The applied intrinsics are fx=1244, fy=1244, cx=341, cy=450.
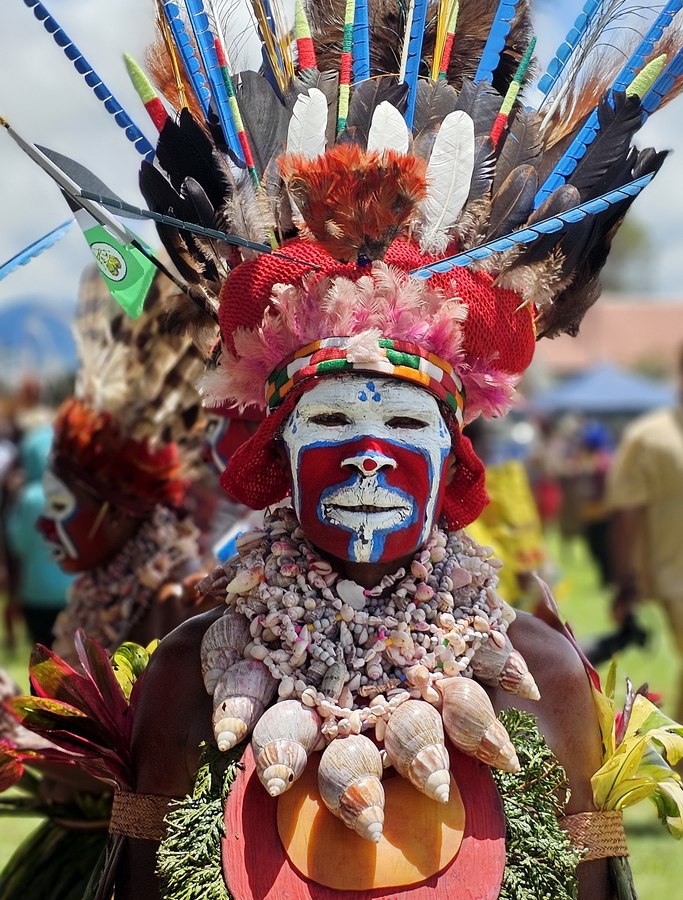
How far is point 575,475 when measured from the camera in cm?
1725

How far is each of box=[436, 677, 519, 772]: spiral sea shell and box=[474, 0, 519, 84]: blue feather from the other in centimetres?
130

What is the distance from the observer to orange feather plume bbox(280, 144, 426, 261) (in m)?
2.38

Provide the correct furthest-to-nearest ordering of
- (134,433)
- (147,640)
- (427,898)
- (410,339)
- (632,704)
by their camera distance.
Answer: (134,433) → (147,640) → (632,704) → (410,339) → (427,898)

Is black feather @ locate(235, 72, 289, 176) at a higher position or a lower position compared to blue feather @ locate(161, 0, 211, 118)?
lower

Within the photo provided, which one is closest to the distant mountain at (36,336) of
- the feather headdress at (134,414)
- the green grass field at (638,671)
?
the green grass field at (638,671)

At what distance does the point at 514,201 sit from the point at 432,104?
30cm

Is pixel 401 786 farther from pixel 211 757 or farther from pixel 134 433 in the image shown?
pixel 134 433

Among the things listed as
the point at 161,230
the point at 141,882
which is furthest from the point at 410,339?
the point at 141,882

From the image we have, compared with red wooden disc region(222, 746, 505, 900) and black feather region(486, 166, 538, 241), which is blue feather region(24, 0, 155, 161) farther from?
red wooden disc region(222, 746, 505, 900)

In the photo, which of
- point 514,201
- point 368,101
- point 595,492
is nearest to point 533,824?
point 514,201

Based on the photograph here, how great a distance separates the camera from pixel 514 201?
8.25ft

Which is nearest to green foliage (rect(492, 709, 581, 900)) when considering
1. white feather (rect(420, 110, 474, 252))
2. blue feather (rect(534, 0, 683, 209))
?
white feather (rect(420, 110, 474, 252))

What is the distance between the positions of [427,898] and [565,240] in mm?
1321

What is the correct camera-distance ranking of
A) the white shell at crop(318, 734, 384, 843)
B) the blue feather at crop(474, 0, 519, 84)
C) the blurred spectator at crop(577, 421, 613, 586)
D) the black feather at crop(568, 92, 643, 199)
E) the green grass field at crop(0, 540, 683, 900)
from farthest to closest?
the blurred spectator at crop(577, 421, 613, 586)
the green grass field at crop(0, 540, 683, 900)
the blue feather at crop(474, 0, 519, 84)
the black feather at crop(568, 92, 643, 199)
the white shell at crop(318, 734, 384, 843)
